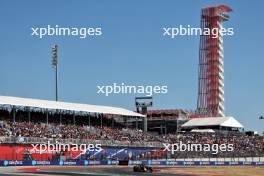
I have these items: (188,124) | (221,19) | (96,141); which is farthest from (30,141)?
(221,19)

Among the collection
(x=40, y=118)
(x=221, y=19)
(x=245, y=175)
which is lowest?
(x=245, y=175)

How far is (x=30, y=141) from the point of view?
7694 centimetres

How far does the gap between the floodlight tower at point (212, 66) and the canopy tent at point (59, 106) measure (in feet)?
199

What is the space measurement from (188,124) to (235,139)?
16220 mm

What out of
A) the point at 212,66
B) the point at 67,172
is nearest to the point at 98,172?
the point at 67,172

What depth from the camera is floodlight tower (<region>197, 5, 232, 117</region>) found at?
16750cm

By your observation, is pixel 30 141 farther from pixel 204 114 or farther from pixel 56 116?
pixel 204 114

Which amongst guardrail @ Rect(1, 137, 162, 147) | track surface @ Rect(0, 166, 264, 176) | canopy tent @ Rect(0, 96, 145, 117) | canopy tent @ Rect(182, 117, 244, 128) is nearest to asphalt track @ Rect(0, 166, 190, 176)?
track surface @ Rect(0, 166, 264, 176)

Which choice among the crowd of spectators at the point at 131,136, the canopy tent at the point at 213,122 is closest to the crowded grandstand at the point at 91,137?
the crowd of spectators at the point at 131,136

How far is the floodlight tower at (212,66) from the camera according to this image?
16750 centimetres

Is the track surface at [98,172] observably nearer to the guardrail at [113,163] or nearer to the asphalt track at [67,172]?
the asphalt track at [67,172]

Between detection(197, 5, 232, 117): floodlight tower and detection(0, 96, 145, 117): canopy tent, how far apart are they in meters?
60.6

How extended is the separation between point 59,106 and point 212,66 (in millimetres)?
83394

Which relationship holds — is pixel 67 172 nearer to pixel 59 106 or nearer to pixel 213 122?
pixel 59 106
